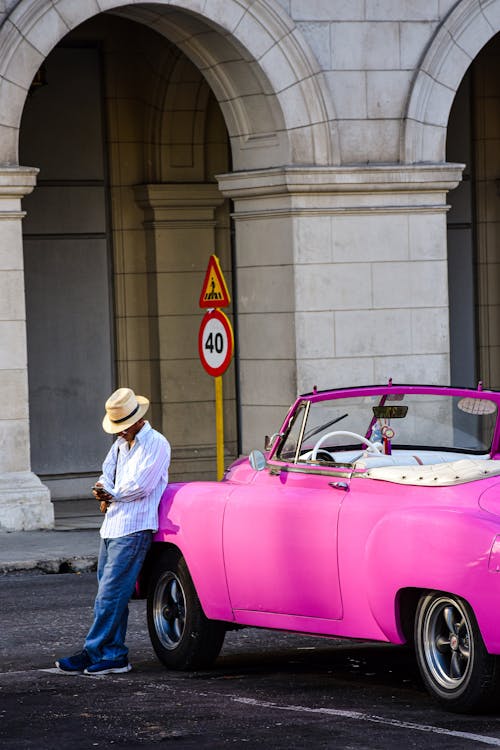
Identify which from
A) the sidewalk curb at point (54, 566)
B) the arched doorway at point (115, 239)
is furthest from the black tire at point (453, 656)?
the arched doorway at point (115, 239)

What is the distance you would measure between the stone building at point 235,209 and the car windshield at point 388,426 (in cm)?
680

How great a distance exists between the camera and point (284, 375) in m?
17.0

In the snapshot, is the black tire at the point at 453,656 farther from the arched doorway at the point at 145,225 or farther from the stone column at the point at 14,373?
the arched doorway at the point at 145,225

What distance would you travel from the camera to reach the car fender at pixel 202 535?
356 inches

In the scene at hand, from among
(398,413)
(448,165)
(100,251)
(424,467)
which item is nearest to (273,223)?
(448,165)

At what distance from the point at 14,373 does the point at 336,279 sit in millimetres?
3310

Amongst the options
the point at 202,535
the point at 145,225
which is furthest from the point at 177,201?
the point at 202,535

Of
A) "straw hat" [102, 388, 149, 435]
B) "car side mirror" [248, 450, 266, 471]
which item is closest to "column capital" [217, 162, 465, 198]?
"straw hat" [102, 388, 149, 435]

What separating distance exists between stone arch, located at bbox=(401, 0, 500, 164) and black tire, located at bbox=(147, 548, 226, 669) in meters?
8.70

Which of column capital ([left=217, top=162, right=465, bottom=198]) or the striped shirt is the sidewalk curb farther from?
the striped shirt

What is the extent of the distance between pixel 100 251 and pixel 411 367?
4.46 m

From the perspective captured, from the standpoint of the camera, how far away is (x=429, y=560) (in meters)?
7.73

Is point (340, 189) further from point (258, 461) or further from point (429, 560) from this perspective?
point (429, 560)

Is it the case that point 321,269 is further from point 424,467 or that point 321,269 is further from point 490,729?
point 490,729
